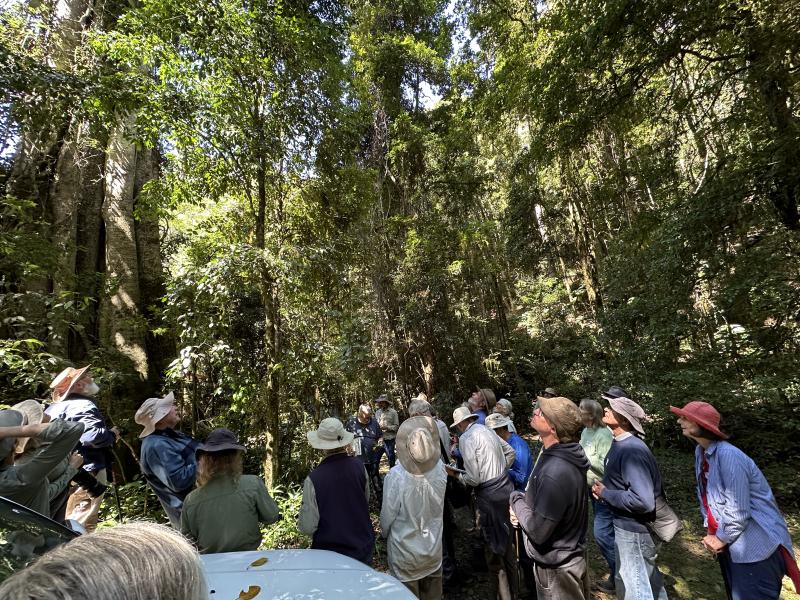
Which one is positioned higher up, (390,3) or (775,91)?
(390,3)

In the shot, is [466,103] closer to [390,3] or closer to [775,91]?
[390,3]

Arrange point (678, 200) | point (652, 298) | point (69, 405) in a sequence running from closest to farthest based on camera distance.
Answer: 1. point (69, 405)
2. point (678, 200)
3. point (652, 298)

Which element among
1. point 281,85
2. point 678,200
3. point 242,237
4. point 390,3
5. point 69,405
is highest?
point 390,3

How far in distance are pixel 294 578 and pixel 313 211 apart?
5.58m

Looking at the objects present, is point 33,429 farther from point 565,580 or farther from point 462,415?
point 565,580

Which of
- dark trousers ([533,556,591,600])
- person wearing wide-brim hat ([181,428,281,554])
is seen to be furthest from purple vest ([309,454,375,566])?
dark trousers ([533,556,591,600])

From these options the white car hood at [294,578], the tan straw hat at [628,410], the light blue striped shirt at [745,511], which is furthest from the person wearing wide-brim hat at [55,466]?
the light blue striped shirt at [745,511]

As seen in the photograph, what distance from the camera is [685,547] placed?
472cm

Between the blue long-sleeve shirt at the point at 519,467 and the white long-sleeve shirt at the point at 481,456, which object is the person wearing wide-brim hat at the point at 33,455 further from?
the blue long-sleeve shirt at the point at 519,467

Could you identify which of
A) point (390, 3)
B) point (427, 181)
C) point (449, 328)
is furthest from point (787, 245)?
point (390, 3)

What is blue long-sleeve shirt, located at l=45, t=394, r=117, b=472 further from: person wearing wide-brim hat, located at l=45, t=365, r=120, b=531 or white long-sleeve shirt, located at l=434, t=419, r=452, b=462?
white long-sleeve shirt, located at l=434, t=419, r=452, b=462

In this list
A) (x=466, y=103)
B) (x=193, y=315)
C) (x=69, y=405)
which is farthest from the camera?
(x=466, y=103)

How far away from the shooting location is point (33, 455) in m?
2.39

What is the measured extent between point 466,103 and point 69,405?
11.4 m
